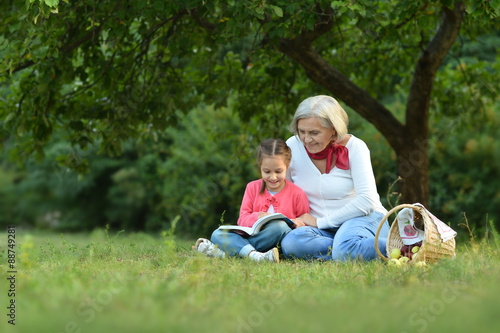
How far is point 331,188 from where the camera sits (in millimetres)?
4570

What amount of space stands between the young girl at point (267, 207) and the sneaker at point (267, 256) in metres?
0.01

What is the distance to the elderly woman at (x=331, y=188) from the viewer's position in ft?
14.0

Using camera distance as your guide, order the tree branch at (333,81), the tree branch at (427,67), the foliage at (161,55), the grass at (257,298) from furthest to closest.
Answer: the tree branch at (427,67) < the tree branch at (333,81) < the foliage at (161,55) < the grass at (257,298)

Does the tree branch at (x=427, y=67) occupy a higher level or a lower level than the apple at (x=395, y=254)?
higher

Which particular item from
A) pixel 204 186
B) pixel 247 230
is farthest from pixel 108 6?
pixel 204 186

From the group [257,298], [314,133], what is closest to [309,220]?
[314,133]

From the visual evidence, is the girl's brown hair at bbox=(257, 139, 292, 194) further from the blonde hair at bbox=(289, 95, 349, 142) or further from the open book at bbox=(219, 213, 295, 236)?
the open book at bbox=(219, 213, 295, 236)

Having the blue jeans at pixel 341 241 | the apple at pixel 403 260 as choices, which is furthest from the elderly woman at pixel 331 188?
the apple at pixel 403 260

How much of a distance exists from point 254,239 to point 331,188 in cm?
76

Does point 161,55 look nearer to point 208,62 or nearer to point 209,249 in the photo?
point 208,62

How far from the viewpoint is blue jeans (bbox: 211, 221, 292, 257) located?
171 inches

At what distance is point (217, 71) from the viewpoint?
7062 mm

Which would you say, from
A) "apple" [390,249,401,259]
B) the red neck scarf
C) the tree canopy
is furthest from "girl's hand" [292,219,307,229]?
the tree canopy

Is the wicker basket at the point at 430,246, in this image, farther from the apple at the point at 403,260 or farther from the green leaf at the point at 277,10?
the green leaf at the point at 277,10
